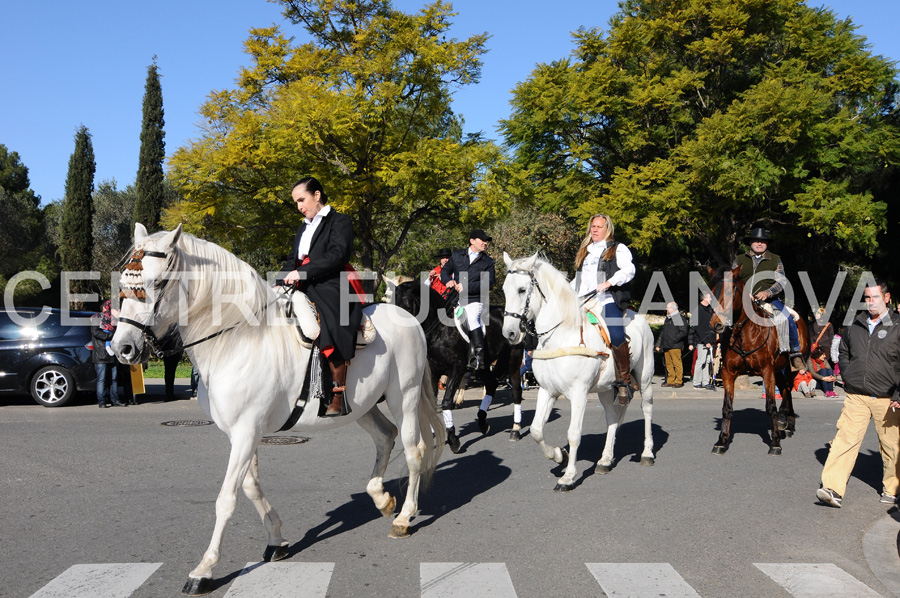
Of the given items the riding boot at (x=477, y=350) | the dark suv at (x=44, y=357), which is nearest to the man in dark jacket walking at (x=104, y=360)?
the dark suv at (x=44, y=357)

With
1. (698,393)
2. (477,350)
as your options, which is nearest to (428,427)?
(477,350)

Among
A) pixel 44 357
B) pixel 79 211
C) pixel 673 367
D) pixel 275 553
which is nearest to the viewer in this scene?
pixel 275 553

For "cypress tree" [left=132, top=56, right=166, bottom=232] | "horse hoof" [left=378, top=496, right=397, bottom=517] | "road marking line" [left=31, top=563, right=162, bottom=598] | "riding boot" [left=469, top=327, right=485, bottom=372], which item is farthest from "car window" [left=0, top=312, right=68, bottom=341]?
"cypress tree" [left=132, top=56, right=166, bottom=232]

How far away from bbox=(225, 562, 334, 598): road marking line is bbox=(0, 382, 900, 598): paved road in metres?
0.02

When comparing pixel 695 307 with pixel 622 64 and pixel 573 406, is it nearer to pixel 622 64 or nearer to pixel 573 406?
pixel 622 64

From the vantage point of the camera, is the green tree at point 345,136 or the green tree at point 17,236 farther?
the green tree at point 17,236

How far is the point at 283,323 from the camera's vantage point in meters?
5.50

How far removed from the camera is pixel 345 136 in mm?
20047

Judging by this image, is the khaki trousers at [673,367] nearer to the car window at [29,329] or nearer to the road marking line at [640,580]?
the car window at [29,329]

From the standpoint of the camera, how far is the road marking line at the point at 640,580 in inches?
187

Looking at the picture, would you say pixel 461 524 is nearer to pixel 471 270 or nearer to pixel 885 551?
pixel 885 551

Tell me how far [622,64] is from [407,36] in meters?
6.19

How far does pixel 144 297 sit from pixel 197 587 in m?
1.83

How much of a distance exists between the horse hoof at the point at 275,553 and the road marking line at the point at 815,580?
337cm
